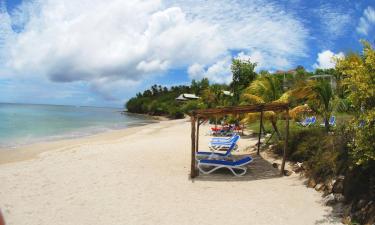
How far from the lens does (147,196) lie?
26.1 ft

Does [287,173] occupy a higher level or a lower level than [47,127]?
higher

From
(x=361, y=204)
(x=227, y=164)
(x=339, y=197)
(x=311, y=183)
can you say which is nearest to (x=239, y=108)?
(x=227, y=164)

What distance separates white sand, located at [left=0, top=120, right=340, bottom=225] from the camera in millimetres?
6586

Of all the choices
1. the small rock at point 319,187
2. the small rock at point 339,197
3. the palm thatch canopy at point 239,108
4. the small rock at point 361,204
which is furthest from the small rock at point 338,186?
the palm thatch canopy at point 239,108

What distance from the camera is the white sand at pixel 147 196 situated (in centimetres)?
659

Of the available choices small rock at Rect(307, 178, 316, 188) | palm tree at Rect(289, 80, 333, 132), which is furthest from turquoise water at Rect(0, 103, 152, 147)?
small rock at Rect(307, 178, 316, 188)

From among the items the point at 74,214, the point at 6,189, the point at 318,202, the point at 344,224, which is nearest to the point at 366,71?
the point at 344,224

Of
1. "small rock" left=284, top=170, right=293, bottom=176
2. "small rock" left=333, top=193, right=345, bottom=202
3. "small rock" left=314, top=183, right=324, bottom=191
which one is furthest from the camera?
"small rock" left=284, top=170, right=293, bottom=176

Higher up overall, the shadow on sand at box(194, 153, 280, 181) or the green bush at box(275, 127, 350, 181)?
the green bush at box(275, 127, 350, 181)

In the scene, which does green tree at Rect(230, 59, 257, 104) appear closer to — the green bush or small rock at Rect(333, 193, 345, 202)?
the green bush

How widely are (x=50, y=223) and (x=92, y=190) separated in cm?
209

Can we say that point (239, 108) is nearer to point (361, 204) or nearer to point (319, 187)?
point (319, 187)

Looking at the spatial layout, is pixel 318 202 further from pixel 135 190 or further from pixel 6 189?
pixel 6 189

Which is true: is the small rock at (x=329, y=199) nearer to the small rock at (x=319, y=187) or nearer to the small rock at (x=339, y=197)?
the small rock at (x=339, y=197)
